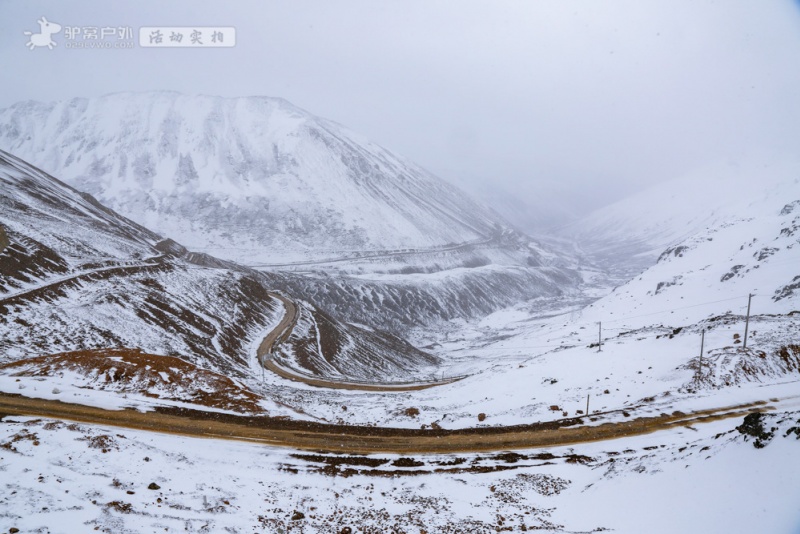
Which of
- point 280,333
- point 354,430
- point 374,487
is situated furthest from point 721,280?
point 374,487

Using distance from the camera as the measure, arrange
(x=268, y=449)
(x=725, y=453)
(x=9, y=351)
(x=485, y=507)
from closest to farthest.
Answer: (x=725, y=453) < (x=485, y=507) < (x=268, y=449) < (x=9, y=351)

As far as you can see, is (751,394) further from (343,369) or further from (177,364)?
(343,369)

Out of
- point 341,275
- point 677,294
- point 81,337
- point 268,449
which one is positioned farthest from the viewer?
point 341,275

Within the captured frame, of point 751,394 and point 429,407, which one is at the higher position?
point 751,394

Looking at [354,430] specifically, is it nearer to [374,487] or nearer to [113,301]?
[374,487]

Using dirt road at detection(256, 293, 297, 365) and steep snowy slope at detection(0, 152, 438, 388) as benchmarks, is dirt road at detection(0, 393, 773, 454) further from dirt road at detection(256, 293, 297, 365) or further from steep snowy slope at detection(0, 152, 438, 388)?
dirt road at detection(256, 293, 297, 365)

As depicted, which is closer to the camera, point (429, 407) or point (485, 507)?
point (485, 507)

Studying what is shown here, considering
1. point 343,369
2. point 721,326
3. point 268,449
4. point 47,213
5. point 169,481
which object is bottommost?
point 169,481

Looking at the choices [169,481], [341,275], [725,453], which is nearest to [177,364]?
[169,481]
